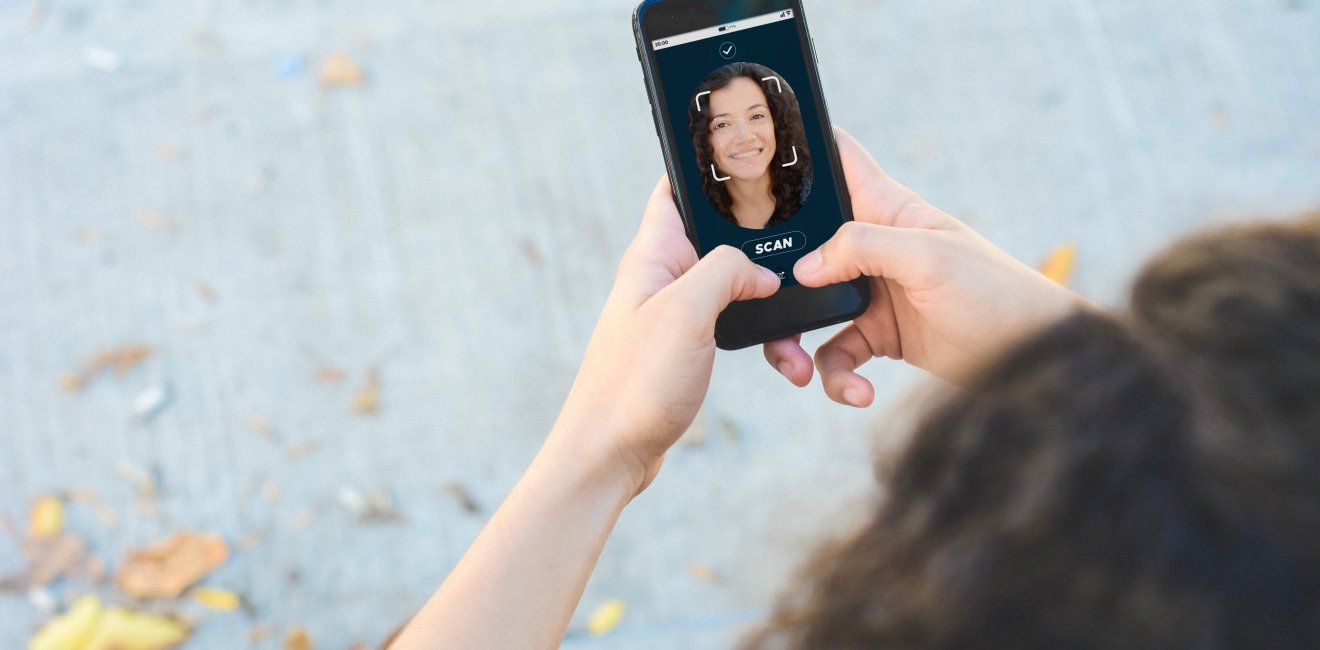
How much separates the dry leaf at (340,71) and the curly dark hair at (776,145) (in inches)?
52.4

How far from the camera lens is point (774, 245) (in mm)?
1502

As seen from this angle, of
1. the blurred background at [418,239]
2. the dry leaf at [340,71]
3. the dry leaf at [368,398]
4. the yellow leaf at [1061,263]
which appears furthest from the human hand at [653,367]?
the dry leaf at [340,71]

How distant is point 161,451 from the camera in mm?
2119

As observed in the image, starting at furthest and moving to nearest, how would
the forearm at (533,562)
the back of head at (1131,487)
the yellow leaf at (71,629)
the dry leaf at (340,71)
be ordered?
the dry leaf at (340,71), the yellow leaf at (71,629), the forearm at (533,562), the back of head at (1131,487)

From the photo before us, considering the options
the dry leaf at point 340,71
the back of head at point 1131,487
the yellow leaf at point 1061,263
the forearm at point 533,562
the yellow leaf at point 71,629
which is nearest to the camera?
the back of head at point 1131,487

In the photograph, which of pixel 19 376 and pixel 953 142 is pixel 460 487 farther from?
pixel 953 142

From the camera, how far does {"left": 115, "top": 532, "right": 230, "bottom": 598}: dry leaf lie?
1.99 m

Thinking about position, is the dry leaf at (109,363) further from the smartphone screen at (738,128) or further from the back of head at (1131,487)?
the back of head at (1131,487)

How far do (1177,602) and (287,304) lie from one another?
6.55 feet

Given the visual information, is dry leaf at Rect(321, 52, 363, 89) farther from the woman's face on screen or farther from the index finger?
the index finger

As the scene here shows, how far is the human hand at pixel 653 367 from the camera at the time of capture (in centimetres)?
129

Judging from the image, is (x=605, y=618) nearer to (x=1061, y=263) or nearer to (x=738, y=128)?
(x=738, y=128)

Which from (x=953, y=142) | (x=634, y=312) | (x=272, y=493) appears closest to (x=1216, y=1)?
(x=953, y=142)

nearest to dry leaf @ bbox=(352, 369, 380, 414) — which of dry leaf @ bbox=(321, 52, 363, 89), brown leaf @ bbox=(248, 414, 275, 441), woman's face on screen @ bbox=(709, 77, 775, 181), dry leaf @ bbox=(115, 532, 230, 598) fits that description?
brown leaf @ bbox=(248, 414, 275, 441)
